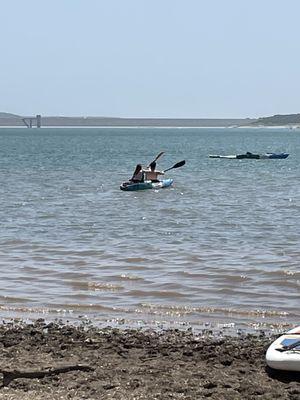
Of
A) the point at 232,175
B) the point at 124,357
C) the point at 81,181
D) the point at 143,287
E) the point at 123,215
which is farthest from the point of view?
the point at 232,175

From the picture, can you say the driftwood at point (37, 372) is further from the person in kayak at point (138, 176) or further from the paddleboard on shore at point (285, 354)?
the person in kayak at point (138, 176)

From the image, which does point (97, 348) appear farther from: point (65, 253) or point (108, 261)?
point (65, 253)

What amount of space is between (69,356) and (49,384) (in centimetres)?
115

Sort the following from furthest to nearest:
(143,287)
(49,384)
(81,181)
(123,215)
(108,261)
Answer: (81,181) < (123,215) < (108,261) < (143,287) < (49,384)

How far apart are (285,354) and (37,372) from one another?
2519 mm

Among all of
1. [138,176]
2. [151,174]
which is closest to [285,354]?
[138,176]

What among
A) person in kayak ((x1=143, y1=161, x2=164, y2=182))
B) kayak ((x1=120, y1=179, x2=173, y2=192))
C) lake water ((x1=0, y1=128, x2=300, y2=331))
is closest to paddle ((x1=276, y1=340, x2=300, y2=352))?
lake water ((x1=0, y1=128, x2=300, y2=331))

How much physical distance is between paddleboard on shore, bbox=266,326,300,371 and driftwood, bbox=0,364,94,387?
185 centimetres

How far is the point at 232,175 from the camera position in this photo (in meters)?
51.0

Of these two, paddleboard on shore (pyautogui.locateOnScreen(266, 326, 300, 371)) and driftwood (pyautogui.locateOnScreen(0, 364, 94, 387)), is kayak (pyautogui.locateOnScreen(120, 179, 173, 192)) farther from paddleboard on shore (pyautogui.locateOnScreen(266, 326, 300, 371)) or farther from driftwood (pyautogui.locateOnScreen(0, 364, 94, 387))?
driftwood (pyautogui.locateOnScreen(0, 364, 94, 387))

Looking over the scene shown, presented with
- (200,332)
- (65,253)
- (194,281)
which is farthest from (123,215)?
(200,332)

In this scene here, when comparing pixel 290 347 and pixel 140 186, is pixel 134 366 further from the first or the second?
pixel 140 186

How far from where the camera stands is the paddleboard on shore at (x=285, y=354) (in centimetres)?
883

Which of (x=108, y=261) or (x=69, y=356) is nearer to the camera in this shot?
(x=69, y=356)
